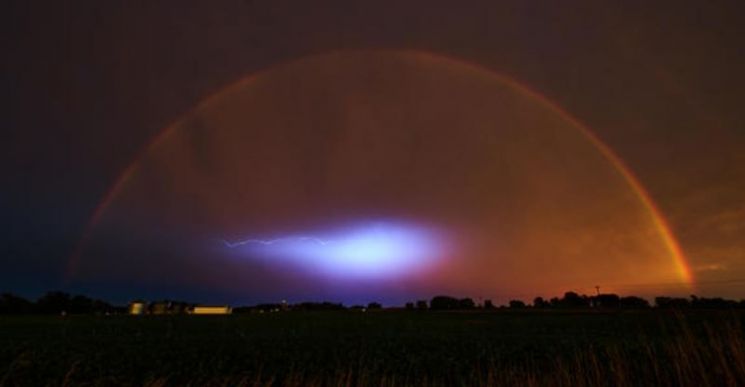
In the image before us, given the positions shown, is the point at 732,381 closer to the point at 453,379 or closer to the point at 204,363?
the point at 453,379

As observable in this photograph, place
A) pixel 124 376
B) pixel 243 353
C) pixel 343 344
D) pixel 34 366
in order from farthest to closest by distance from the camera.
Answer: pixel 343 344
pixel 243 353
pixel 34 366
pixel 124 376

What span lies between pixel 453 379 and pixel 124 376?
659 inches

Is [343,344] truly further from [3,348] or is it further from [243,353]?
[3,348]

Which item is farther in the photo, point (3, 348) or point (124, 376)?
point (3, 348)

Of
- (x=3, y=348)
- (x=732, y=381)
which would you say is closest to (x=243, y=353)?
(x=3, y=348)

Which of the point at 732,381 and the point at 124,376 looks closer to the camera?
the point at 732,381

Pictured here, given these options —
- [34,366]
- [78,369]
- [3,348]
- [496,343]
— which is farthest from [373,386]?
[3,348]

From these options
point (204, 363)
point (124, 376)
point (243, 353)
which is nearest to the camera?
point (124, 376)

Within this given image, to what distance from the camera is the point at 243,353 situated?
33.5 meters

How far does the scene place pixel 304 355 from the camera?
3177 centimetres

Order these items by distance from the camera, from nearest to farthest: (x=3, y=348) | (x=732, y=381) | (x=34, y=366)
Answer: (x=732, y=381) → (x=34, y=366) → (x=3, y=348)

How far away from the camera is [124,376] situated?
75.5 feet

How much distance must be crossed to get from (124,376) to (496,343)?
2988cm

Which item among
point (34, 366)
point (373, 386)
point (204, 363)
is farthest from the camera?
point (204, 363)
